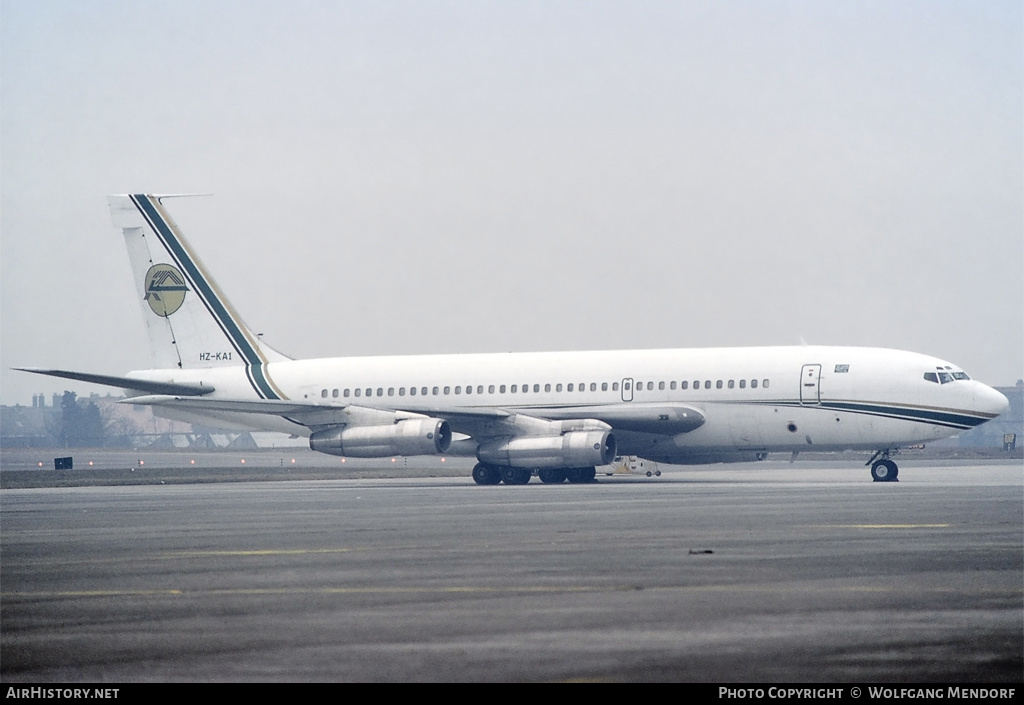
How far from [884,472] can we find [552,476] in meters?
10.3

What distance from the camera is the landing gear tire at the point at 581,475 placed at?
4322 centimetres

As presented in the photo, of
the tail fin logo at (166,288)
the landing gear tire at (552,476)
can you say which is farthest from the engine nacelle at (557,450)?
the tail fin logo at (166,288)

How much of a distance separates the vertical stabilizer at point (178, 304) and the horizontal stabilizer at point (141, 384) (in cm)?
127

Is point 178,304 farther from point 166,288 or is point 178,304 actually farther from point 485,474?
point 485,474

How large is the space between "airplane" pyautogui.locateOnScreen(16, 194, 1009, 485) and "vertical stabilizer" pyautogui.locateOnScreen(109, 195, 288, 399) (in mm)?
52

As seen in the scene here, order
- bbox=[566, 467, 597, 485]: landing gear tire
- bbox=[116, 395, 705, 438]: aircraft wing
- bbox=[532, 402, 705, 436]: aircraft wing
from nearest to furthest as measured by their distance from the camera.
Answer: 1. bbox=[532, 402, 705, 436]: aircraft wing
2. bbox=[116, 395, 705, 438]: aircraft wing
3. bbox=[566, 467, 597, 485]: landing gear tire

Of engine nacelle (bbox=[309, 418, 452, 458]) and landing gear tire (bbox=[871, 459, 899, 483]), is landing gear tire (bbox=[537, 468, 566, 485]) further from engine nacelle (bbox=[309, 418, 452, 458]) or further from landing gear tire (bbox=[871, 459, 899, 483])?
landing gear tire (bbox=[871, 459, 899, 483])

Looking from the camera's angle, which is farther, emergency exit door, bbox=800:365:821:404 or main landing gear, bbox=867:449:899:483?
emergency exit door, bbox=800:365:821:404

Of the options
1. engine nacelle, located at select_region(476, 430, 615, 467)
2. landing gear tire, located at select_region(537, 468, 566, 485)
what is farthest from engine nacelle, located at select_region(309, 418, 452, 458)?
landing gear tire, located at select_region(537, 468, 566, 485)

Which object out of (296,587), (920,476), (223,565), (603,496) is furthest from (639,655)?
(920,476)

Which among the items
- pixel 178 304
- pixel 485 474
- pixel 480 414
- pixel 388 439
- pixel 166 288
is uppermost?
pixel 166 288

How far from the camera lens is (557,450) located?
133 ft

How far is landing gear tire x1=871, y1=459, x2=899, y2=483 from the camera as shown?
128 feet

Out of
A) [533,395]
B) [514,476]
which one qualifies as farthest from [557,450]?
[533,395]
